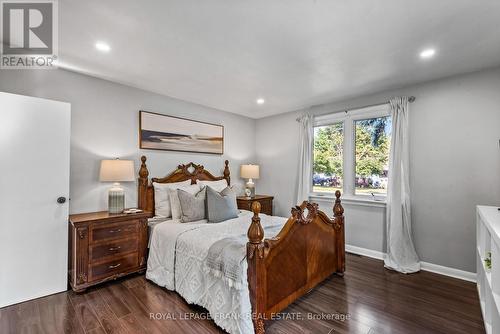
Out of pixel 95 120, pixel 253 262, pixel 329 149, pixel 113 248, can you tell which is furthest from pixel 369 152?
pixel 95 120

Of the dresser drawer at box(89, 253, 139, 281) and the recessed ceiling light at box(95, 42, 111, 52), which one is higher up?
the recessed ceiling light at box(95, 42, 111, 52)

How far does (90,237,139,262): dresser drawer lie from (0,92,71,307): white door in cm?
31

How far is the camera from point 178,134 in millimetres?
3910

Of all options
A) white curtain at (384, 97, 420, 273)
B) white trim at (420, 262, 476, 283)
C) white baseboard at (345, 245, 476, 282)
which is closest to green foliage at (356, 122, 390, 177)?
white curtain at (384, 97, 420, 273)

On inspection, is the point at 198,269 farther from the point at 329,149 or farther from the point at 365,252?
the point at 329,149

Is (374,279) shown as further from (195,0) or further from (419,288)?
(195,0)

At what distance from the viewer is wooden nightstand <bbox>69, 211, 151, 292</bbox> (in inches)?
97.3

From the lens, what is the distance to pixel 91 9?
1.78 metres

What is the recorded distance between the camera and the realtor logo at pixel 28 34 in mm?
1844

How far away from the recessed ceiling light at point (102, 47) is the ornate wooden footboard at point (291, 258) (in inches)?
83.8

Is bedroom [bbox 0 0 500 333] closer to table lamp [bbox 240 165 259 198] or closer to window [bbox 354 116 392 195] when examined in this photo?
window [bbox 354 116 392 195]

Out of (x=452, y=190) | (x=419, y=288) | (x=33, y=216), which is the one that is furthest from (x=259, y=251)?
(x=452, y=190)

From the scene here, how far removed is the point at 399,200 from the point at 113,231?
369 centimetres

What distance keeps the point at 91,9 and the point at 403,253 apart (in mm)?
4265
